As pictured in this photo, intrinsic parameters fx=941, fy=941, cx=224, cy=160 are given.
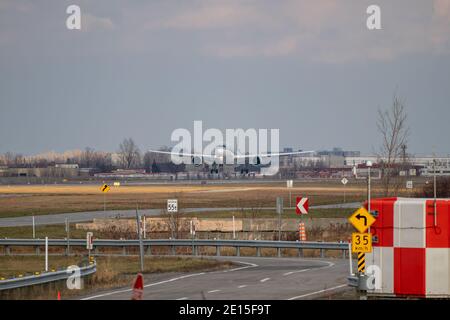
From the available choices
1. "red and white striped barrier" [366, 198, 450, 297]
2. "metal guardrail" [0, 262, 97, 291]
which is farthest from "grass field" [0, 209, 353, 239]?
"red and white striped barrier" [366, 198, 450, 297]

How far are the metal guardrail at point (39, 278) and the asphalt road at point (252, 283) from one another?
4.71 feet

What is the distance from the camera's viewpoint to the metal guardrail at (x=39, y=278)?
24.3m

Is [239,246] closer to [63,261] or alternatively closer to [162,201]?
[63,261]

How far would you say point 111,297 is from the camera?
24.8m

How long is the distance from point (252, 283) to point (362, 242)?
6851 millimetres

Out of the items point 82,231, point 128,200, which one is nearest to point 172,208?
point 82,231

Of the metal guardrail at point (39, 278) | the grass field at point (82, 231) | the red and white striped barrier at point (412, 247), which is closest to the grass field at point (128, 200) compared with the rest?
the grass field at point (82, 231)

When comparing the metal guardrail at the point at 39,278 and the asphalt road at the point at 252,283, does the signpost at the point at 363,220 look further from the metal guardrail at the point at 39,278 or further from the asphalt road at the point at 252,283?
the metal guardrail at the point at 39,278

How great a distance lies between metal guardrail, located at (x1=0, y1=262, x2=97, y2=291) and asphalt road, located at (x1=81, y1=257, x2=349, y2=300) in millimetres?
1435

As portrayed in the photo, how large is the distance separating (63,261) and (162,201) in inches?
1922

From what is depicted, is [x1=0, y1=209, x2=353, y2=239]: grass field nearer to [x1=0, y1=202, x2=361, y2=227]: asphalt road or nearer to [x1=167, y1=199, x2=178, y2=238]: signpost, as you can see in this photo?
[x1=0, y1=202, x2=361, y2=227]: asphalt road

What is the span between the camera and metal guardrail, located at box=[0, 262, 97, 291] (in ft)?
79.6

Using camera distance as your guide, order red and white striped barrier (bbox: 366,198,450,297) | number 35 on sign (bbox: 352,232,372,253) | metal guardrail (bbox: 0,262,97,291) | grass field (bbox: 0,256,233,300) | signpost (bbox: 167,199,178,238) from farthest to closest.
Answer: signpost (bbox: 167,199,178,238)
grass field (bbox: 0,256,233,300)
metal guardrail (bbox: 0,262,97,291)
number 35 on sign (bbox: 352,232,372,253)
red and white striped barrier (bbox: 366,198,450,297)

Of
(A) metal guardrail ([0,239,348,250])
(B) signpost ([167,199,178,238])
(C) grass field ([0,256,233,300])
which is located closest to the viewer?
(C) grass field ([0,256,233,300])
